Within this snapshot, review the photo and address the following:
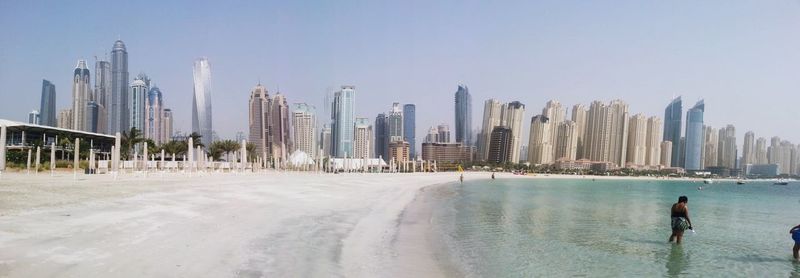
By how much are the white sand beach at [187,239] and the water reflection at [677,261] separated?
210 inches

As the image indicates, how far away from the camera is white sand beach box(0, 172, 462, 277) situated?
25.5 feet

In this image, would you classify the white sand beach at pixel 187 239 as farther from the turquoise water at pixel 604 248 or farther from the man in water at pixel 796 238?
the man in water at pixel 796 238

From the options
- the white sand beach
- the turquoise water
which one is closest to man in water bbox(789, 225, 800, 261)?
the turquoise water

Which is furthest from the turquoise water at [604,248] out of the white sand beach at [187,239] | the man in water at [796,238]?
the white sand beach at [187,239]

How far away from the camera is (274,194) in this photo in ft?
75.2

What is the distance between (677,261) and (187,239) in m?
11.4

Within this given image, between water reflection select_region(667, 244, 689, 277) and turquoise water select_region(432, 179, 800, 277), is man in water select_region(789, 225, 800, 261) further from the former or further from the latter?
water reflection select_region(667, 244, 689, 277)

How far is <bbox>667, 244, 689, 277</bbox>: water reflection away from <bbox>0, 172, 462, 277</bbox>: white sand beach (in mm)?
5329

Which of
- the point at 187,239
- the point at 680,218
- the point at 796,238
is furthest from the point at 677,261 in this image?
the point at 187,239

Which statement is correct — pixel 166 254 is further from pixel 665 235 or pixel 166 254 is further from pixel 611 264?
pixel 665 235

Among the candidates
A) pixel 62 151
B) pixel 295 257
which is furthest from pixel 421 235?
pixel 62 151

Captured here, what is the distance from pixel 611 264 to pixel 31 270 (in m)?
11.1

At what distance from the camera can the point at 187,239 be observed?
400 inches

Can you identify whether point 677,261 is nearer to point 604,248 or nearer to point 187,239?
point 604,248
